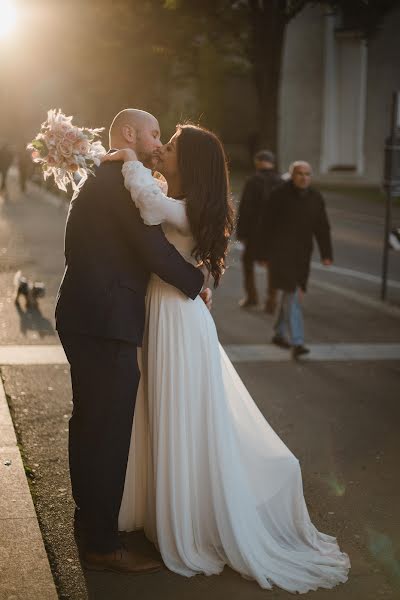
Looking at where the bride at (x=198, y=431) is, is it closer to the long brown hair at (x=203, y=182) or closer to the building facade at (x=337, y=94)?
the long brown hair at (x=203, y=182)

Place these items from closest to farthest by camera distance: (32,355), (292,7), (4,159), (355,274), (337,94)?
(32,355) < (355,274) < (292,7) < (4,159) < (337,94)

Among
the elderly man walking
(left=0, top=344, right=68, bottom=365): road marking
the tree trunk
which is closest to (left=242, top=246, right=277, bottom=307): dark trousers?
the elderly man walking

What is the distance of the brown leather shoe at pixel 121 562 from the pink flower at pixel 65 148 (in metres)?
1.84

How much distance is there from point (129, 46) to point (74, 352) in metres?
30.3

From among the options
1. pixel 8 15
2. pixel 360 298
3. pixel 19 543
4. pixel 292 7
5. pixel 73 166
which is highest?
pixel 8 15

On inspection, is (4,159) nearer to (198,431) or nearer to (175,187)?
(175,187)

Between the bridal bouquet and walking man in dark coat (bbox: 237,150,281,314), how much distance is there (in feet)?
22.2

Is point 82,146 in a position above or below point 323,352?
above

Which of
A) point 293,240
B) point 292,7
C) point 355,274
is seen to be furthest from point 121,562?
point 292,7

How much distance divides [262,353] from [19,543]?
191 inches

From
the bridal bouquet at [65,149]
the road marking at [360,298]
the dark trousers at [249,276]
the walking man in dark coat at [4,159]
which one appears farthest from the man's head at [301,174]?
the walking man in dark coat at [4,159]

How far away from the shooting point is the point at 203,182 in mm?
4031

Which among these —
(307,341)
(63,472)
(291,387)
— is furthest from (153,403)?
(307,341)

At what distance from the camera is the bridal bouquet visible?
4004mm
